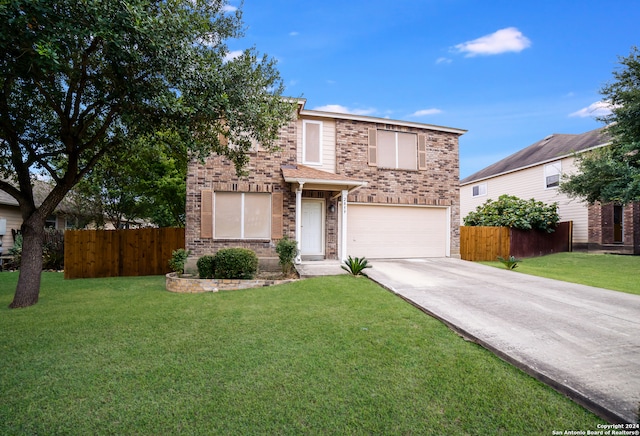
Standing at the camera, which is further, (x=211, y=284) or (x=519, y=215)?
(x=519, y=215)

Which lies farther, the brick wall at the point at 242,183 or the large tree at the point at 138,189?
the large tree at the point at 138,189

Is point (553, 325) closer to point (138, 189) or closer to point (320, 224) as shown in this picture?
point (320, 224)

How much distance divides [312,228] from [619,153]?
13344 mm

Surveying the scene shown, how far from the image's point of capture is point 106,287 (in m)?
9.25

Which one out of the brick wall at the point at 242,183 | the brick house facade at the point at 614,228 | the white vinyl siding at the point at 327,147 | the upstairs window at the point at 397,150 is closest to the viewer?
the brick wall at the point at 242,183

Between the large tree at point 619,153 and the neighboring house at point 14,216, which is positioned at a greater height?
the large tree at point 619,153

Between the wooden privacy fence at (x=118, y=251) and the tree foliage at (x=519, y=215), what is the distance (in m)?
15.0

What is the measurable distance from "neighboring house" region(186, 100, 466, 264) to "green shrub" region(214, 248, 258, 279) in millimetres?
1900

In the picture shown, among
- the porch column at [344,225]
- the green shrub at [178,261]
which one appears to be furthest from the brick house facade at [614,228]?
the green shrub at [178,261]

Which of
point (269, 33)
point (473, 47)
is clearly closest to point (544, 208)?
point (473, 47)

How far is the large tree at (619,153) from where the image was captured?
1174 cm

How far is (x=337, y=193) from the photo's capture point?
11.8 m

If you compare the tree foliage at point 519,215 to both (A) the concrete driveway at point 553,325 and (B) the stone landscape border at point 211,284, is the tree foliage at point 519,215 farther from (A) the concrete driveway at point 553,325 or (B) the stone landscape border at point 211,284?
(B) the stone landscape border at point 211,284

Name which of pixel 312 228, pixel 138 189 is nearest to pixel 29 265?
pixel 312 228
